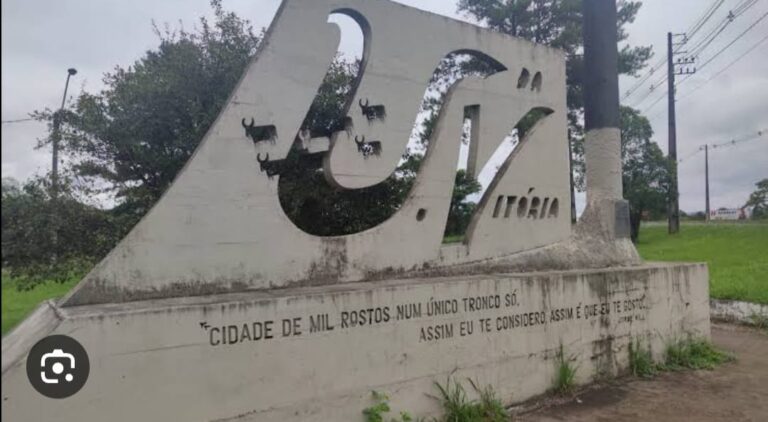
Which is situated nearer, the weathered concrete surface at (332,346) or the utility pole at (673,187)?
the weathered concrete surface at (332,346)

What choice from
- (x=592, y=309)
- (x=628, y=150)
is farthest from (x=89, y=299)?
(x=628, y=150)

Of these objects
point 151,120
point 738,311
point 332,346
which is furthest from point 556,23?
point 332,346

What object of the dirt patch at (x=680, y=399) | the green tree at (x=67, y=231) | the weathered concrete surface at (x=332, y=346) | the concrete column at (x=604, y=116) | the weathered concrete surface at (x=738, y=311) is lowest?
the dirt patch at (x=680, y=399)

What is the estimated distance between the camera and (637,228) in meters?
24.3

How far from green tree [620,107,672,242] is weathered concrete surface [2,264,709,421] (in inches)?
702

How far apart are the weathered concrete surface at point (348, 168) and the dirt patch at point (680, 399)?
158cm

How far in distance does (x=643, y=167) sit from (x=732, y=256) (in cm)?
1071

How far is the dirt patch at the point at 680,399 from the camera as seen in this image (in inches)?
205

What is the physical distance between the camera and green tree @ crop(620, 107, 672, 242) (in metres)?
22.7

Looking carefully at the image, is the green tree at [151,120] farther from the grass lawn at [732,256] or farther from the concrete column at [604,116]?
the grass lawn at [732,256]

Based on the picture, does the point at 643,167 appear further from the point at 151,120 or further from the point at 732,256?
the point at 151,120

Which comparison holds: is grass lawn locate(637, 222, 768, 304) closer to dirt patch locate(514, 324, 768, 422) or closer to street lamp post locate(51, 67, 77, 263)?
dirt patch locate(514, 324, 768, 422)

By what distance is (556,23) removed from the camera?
18125 mm

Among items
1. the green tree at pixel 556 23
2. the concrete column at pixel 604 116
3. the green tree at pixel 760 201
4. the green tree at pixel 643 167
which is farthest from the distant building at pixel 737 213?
the green tree at pixel 643 167
